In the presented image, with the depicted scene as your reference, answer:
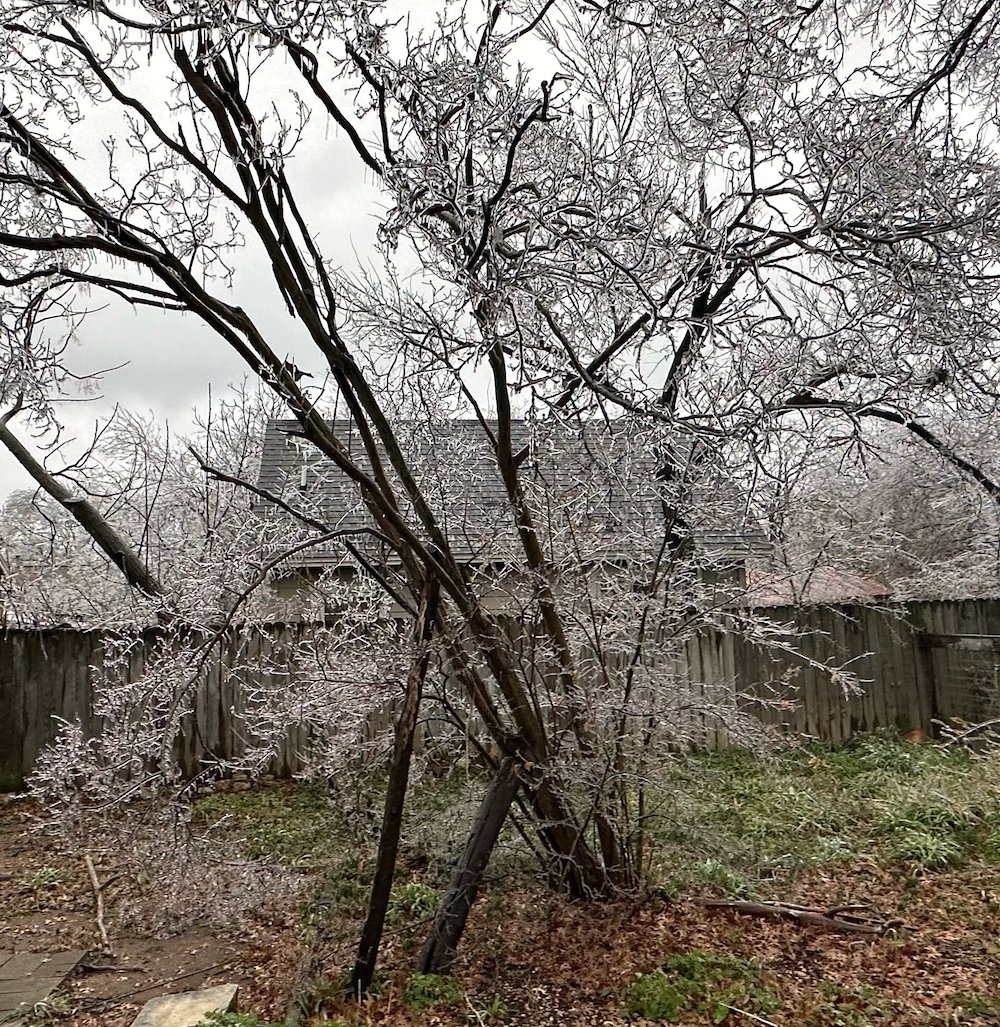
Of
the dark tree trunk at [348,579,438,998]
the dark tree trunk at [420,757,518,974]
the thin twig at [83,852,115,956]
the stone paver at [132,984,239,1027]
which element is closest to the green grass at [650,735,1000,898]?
the dark tree trunk at [420,757,518,974]

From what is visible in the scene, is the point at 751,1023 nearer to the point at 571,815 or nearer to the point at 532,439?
the point at 571,815

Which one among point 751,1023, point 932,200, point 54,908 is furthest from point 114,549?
point 932,200

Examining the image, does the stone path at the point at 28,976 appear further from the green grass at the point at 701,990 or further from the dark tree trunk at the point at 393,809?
the green grass at the point at 701,990

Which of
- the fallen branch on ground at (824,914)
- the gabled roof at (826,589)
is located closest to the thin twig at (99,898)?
the fallen branch on ground at (824,914)

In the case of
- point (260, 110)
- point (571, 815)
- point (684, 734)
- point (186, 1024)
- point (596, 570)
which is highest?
point (260, 110)

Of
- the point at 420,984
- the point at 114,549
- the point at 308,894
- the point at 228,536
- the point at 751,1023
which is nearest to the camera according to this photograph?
the point at 751,1023

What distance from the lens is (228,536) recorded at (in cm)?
680

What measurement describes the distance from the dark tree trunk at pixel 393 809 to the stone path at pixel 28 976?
150 centimetres

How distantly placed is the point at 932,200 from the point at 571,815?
293cm

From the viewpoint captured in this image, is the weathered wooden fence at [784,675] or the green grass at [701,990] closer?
the green grass at [701,990]

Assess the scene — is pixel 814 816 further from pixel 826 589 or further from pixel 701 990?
pixel 826 589

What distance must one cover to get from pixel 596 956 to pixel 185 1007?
67.0 inches

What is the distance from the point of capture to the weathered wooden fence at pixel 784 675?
23.5 feet

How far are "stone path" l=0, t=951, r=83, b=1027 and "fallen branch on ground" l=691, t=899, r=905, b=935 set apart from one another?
3.00 meters
